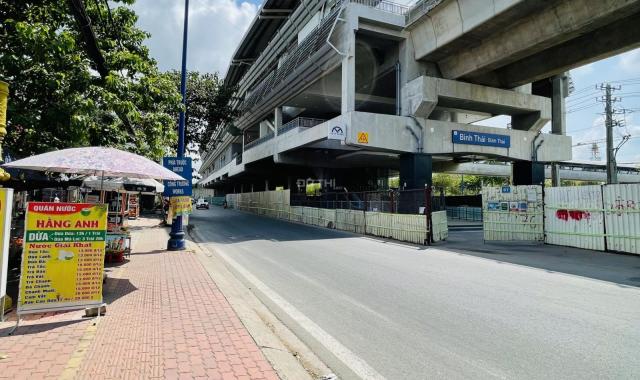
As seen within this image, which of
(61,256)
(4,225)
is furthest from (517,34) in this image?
(4,225)

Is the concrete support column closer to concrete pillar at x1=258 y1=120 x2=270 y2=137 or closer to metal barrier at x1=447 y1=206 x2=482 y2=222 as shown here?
metal barrier at x1=447 y1=206 x2=482 y2=222

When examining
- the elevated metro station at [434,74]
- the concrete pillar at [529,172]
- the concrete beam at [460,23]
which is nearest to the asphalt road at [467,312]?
the concrete beam at [460,23]

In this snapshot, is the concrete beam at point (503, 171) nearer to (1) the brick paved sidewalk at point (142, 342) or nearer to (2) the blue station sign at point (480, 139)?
(2) the blue station sign at point (480, 139)

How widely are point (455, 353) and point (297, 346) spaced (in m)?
1.79

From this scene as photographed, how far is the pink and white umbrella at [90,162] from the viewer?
5.68 meters

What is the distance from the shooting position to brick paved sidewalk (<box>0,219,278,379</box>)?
3.70m

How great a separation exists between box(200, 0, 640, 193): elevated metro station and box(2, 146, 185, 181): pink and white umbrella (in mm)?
18125

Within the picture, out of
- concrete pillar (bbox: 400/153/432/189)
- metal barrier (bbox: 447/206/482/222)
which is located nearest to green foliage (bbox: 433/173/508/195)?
metal barrier (bbox: 447/206/482/222)

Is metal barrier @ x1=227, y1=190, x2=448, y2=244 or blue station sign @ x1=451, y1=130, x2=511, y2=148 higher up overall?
blue station sign @ x1=451, y1=130, x2=511, y2=148

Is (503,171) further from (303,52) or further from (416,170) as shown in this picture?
(303,52)

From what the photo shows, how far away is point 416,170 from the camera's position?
2575 centimetres

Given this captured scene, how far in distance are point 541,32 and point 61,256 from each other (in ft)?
75.1

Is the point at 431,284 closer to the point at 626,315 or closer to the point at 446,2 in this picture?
the point at 626,315

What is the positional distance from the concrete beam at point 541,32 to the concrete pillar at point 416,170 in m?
6.00
